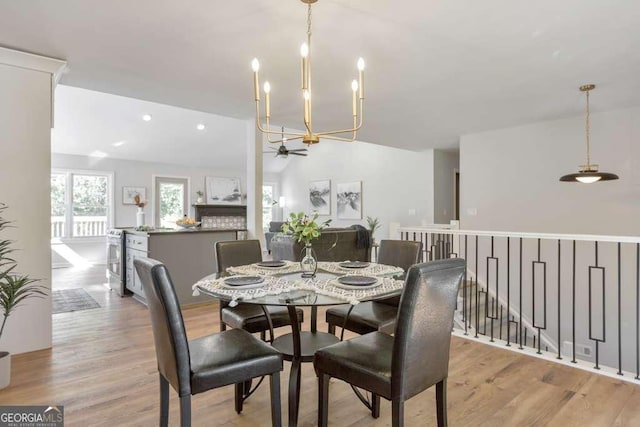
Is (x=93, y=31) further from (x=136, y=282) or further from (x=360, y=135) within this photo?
(x=360, y=135)

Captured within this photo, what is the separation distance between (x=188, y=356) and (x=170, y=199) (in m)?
8.35

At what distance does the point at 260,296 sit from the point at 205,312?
2.80m

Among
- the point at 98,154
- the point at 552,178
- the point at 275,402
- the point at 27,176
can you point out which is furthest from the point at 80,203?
the point at 552,178

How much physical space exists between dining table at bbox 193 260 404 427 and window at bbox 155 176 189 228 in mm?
7302

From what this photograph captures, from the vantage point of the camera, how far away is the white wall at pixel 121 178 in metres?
7.79

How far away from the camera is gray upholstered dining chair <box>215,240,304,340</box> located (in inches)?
90.8

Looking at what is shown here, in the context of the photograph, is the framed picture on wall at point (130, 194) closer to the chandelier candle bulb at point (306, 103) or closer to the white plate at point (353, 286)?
the chandelier candle bulb at point (306, 103)

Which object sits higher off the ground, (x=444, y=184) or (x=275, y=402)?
(x=444, y=184)

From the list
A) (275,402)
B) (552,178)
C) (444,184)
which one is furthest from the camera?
(444,184)

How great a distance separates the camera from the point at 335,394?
7.57 feet

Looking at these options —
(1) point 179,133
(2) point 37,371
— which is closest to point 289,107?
(2) point 37,371

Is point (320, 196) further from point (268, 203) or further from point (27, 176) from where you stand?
point (27, 176)

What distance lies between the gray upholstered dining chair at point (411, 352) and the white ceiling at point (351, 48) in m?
1.57

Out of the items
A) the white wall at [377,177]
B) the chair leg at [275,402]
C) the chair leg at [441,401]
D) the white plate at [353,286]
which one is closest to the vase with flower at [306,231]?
the white plate at [353,286]
